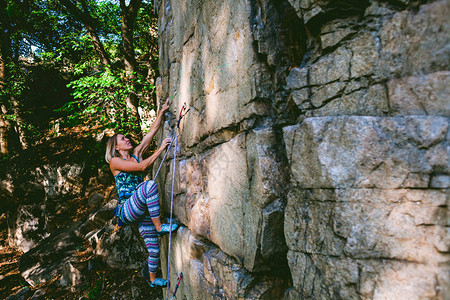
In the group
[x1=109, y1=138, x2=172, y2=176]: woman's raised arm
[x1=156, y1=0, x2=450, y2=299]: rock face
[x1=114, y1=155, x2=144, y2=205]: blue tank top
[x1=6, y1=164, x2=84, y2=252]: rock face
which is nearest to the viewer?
[x1=156, y1=0, x2=450, y2=299]: rock face

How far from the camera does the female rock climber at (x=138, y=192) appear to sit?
3305mm

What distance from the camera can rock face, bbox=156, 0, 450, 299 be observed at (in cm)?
98

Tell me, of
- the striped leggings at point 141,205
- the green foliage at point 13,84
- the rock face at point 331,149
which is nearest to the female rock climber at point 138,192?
the striped leggings at point 141,205

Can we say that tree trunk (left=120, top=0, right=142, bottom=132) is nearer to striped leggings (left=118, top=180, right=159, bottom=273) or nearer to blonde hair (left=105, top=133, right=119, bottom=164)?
blonde hair (left=105, top=133, right=119, bottom=164)

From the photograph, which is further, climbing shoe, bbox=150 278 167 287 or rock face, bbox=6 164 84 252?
rock face, bbox=6 164 84 252

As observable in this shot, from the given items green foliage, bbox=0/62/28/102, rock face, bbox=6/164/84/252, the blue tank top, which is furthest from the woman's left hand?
green foliage, bbox=0/62/28/102

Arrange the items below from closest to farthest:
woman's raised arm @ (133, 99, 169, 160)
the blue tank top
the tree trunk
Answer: the blue tank top
woman's raised arm @ (133, 99, 169, 160)
the tree trunk

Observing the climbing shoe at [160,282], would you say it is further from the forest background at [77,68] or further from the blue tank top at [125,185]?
the forest background at [77,68]

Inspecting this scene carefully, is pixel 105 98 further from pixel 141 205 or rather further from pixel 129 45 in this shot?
pixel 141 205

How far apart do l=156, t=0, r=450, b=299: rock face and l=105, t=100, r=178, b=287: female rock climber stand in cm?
143

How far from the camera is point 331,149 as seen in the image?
120 centimetres

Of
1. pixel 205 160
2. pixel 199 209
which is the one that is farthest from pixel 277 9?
pixel 199 209

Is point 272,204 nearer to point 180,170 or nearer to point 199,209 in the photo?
point 199,209

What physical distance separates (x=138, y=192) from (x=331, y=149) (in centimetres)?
268
